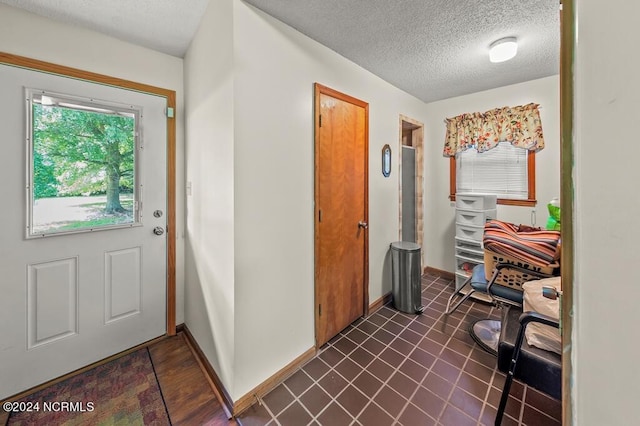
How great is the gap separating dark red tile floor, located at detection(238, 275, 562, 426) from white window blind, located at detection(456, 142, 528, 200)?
1.81 metres

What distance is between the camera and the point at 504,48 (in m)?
1.99

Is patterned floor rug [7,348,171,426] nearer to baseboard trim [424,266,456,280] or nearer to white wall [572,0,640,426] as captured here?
white wall [572,0,640,426]

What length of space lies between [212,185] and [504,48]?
248 centimetres

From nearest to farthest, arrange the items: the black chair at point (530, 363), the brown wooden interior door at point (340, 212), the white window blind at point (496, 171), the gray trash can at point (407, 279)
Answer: the black chair at point (530, 363)
the brown wooden interior door at point (340, 212)
the gray trash can at point (407, 279)
the white window blind at point (496, 171)

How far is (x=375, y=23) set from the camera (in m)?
1.77

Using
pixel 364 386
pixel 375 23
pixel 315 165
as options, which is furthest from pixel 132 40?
pixel 364 386

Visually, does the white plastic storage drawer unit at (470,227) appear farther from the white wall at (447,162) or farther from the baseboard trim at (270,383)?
the baseboard trim at (270,383)

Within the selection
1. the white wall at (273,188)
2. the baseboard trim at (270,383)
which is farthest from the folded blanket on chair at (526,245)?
the baseboard trim at (270,383)

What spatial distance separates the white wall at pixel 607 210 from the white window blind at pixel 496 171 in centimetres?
328

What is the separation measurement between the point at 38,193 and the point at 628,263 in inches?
104

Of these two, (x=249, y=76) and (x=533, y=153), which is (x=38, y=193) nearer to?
(x=249, y=76)

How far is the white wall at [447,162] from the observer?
2.71 meters

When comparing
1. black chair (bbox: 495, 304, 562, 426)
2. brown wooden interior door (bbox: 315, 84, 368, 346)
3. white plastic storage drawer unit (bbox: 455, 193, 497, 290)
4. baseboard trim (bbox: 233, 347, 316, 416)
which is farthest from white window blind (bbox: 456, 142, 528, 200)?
baseboard trim (bbox: 233, 347, 316, 416)

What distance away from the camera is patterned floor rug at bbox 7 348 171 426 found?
4.82 feet
